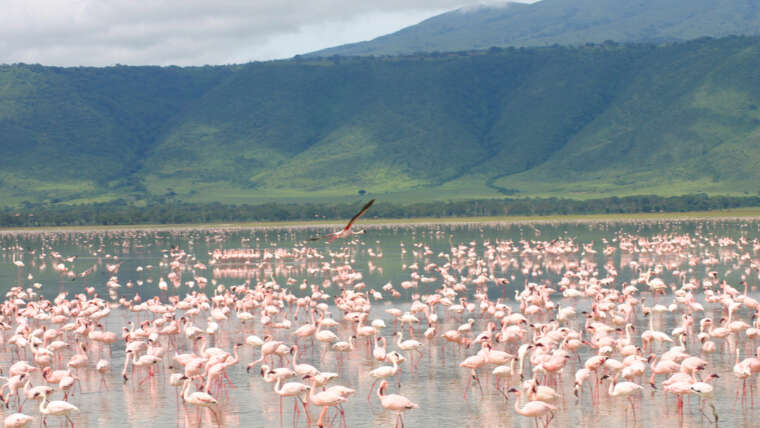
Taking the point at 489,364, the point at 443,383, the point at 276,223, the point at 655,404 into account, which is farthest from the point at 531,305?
the point at 276,223

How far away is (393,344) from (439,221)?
93712 millimetres

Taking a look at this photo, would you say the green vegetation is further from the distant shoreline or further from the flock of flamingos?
the flock of flamingos

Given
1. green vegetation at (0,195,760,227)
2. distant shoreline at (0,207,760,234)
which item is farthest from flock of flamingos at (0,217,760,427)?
green vegetation at (0,195,760,227)

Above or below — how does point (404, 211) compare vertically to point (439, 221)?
above

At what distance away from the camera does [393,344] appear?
84.8ft

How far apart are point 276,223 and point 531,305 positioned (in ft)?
323

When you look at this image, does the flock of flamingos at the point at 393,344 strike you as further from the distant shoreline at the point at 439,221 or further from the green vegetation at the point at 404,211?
the green vegetation at the point at 404,211

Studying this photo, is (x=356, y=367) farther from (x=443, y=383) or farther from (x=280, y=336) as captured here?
(x=280, y=336)

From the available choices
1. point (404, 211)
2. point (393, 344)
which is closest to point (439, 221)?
point (404, 211)

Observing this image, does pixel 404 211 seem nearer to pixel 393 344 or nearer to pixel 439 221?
pixel 439 221

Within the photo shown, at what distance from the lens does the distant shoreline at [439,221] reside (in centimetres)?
11611

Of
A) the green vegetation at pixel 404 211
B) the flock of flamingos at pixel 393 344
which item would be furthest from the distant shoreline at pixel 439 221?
the flock of flamingos at pixel 393 344

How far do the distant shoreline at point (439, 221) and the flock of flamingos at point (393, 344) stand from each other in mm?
70555

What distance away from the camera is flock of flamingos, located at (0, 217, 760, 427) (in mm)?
18641
